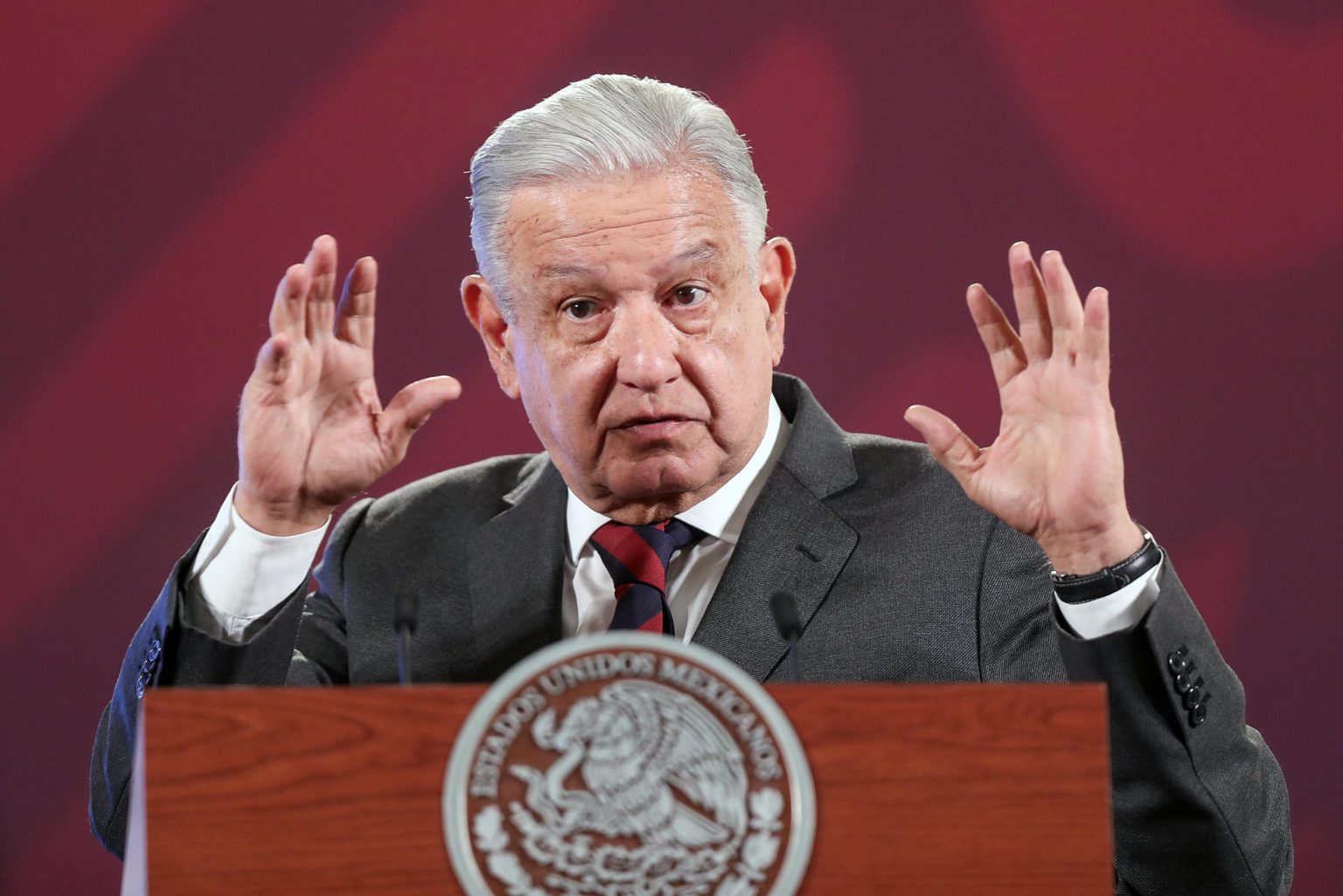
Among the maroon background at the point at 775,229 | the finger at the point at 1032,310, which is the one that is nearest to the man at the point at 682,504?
the finger at the point at 1032,310

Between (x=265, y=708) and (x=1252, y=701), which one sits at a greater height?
(x=265, y=708)

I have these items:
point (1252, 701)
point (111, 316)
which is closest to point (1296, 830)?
Answer: point (1252, 701)

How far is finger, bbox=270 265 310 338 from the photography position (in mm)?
1969

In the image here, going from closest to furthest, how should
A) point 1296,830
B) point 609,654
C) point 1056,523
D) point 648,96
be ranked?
point 609,654, point 1056,523, point 648,96, point 1296,830

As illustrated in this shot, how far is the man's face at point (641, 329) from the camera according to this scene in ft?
7.24

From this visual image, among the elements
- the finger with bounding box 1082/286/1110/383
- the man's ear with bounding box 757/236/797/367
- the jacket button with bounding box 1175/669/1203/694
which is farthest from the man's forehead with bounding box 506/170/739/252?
the jacket button with bounding box 1175/669/1203/694

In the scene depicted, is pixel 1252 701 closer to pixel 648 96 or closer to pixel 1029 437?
pixel 1029 437

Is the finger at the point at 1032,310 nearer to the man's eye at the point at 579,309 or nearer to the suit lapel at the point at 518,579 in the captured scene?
the man's eye at the point at 579,309

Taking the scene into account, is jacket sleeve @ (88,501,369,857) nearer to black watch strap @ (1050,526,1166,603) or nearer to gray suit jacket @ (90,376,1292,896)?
gray suit jacket @ (90,376,1292,896)

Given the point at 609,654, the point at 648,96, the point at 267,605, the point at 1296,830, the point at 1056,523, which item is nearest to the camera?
the point at 609,654

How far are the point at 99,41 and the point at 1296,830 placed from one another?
8.52 feet

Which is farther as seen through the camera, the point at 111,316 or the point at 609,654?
the point at 111,316

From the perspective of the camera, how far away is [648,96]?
2.30m

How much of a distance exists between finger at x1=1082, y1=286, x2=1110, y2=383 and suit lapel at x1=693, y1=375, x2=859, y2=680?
0.51 m
